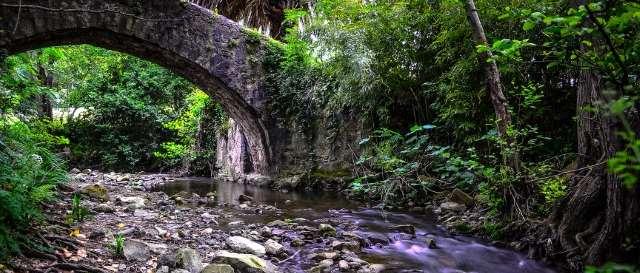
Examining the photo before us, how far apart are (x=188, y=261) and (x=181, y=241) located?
3.26 ft

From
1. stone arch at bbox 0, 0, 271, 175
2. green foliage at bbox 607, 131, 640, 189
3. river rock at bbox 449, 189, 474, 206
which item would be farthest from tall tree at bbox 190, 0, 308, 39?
green foliage at bbox 607, 131, 640, 189

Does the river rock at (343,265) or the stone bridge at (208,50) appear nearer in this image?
the river rock at (343,265)

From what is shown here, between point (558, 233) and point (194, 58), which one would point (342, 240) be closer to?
point (558, 233)

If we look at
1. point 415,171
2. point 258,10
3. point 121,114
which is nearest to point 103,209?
point 415,171

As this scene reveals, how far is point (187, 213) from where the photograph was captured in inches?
220

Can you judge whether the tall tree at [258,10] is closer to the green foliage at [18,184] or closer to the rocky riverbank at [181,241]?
the rocky riverbank at [181,241]

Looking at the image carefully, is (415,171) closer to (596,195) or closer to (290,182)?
(596,195)

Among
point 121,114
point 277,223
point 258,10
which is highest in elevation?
point 258,10

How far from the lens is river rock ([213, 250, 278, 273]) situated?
3.04 m

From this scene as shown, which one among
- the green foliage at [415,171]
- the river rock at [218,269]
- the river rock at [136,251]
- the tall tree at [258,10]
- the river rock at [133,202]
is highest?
the tall tree at [258,10]

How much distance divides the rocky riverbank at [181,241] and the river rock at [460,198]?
1.29 m

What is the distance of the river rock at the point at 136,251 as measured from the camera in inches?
123

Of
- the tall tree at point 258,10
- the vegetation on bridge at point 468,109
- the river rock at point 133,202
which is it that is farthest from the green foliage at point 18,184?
the tall tree at point 258,10

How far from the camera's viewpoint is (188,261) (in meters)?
3.02
